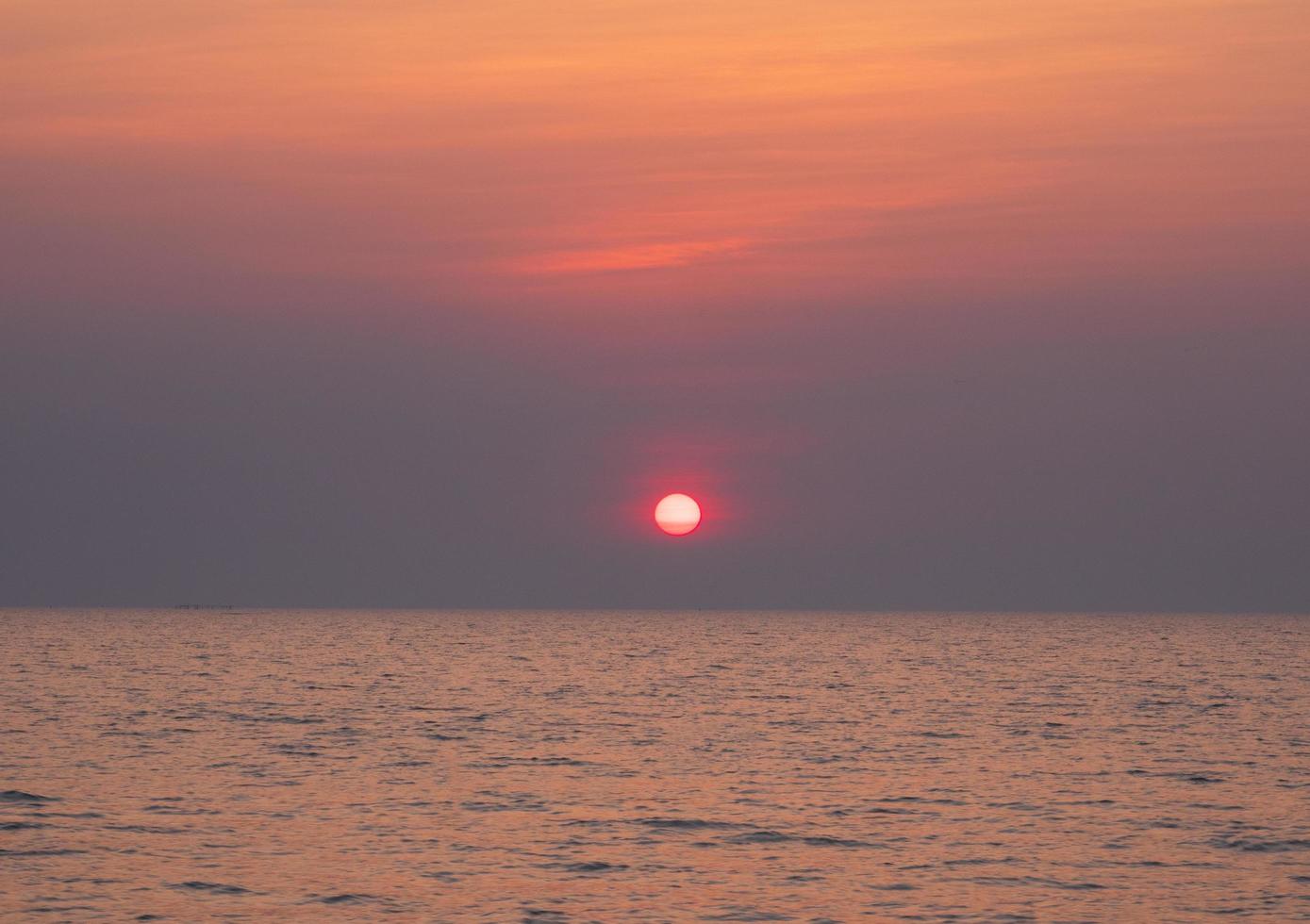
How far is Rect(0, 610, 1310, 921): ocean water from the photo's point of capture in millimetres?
32438

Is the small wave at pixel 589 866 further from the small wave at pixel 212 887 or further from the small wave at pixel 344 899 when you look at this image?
the small wave at pixel 212 887

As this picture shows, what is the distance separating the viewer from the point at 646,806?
44156mm

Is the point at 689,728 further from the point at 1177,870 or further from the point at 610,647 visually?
the point at 610,647

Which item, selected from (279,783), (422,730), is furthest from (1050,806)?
(422,730)

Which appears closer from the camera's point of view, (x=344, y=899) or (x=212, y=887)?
(x=344, y=899)

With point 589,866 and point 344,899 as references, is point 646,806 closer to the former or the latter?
point 589,866

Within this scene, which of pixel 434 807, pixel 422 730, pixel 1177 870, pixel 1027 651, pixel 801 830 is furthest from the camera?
pixel 1027 651

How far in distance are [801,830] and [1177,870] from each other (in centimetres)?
951

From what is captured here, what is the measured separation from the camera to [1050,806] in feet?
147

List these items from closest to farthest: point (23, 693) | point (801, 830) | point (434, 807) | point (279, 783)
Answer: point (801, 830)
point (434, 807)
point (279, 783)
point (23, 693)

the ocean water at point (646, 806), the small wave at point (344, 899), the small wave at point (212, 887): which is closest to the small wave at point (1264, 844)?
the ocean water at point (646, 806)

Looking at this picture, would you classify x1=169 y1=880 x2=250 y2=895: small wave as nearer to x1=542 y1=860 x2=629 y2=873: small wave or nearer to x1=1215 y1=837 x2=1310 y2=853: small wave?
x1=542 y1=860 x2=629 y2=873: small wave

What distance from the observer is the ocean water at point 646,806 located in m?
32.4

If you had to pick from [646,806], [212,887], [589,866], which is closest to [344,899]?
[212,887]
